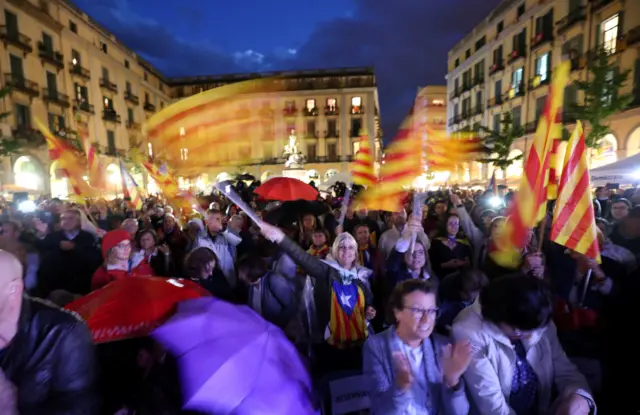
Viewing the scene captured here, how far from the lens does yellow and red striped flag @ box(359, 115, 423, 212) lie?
4.71 m

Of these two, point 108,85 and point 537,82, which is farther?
point 108,85

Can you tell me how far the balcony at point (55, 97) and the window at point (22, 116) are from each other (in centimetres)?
175

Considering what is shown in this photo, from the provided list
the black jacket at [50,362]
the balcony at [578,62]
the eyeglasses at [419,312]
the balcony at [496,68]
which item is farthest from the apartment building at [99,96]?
the balcony at [578,62]

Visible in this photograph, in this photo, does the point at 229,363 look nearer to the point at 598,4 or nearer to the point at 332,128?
the point at 598,4

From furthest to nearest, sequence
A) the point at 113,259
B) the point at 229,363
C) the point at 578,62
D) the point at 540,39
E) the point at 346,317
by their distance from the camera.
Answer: the point at 540,39 → the point at 578,62 → the point at 113,259 → the point at 346,317 → the point at 229,363

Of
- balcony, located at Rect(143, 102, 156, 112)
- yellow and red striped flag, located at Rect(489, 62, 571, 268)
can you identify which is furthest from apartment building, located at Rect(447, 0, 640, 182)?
balcony, located at Rect(143, 102, 156, 112)

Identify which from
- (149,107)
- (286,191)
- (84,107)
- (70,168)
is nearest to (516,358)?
(286,191)

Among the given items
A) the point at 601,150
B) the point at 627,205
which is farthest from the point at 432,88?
the point at 627,205

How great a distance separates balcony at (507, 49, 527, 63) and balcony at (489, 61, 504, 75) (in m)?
1.44

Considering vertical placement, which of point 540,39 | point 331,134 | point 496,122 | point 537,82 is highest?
point 540,39

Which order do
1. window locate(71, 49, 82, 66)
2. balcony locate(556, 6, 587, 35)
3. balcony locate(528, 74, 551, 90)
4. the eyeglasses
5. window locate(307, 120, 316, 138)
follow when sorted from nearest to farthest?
the eyeglasses
balcony locate(556, 6, 587, 35)
balcony locate(528, 74, 551, 90)
window locate(71, 49, 82, 66)
window locate(307, 120, 316, 138)

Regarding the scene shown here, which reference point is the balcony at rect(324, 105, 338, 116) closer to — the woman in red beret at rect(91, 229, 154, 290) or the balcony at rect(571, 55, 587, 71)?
the balcony at rect(571, 55, 587, 71)

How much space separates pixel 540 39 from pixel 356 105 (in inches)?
952

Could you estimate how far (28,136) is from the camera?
22953 mm
